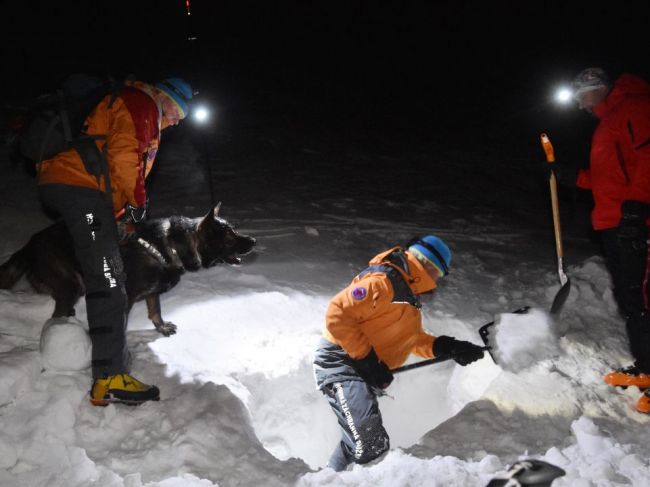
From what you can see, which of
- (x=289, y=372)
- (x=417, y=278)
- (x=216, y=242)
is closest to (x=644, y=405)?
(x=417, y=278)

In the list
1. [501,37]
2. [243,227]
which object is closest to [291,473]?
[243,227]

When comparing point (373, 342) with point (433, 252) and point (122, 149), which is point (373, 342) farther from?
point (122, 149)

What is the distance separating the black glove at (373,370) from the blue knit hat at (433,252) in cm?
83

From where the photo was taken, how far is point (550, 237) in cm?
679

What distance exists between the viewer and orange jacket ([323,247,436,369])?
3346 millimetres

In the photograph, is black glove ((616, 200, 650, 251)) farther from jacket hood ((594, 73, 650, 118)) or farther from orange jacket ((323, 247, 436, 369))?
orange jacket ((323, 247, 436, 369))

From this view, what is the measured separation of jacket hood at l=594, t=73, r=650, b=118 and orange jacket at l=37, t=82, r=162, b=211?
10.4 feet

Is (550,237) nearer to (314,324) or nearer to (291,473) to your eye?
(314,324)

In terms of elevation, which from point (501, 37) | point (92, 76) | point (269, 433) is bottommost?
point (269, 433)

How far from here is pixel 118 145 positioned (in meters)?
2.77

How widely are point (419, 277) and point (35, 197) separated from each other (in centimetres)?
539

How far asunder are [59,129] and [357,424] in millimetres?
2692

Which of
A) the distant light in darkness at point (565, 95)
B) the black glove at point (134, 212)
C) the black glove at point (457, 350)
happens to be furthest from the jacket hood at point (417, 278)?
the black glove at point (134, 212)

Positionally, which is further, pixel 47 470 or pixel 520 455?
pixel 520 455
